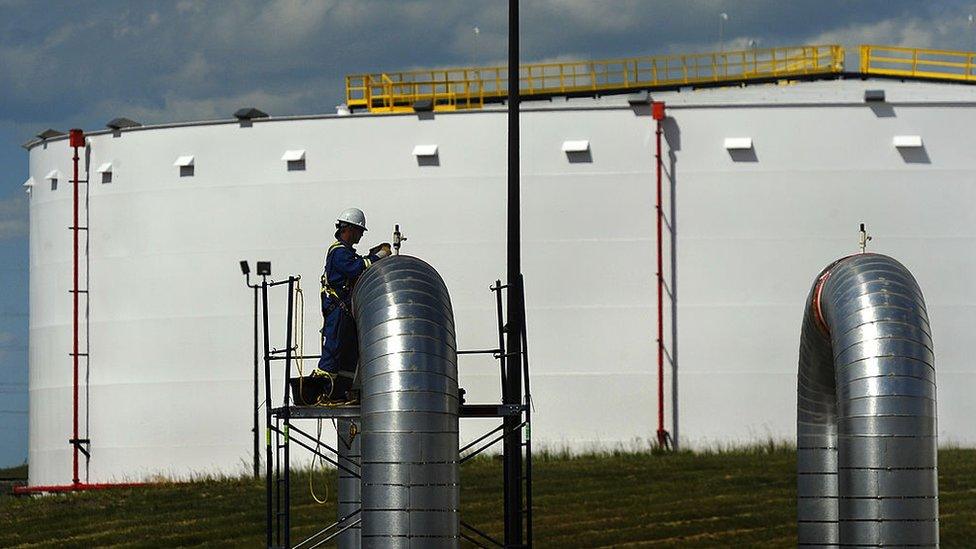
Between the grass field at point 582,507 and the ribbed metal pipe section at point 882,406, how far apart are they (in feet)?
26.3

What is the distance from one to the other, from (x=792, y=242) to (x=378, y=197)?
26.7 feet

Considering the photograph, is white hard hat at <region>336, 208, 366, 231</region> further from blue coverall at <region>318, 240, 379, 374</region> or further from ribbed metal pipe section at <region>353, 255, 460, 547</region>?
ribbed metal pipe section at <region>353, 255, 460, 547</region>

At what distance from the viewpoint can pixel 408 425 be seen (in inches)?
545

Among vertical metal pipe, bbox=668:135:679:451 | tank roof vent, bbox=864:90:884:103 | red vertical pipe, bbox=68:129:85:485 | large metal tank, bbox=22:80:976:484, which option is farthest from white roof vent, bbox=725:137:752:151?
red vertical pipe, bbox=68:129:85:485

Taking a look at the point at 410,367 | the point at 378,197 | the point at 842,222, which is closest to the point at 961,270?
the point at 842,222

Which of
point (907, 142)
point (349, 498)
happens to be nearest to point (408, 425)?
point (349, 498)

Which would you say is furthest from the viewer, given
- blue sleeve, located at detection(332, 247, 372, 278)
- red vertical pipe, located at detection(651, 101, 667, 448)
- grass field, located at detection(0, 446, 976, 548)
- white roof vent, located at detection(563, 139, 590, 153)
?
white roof vent, located at detection(563, 139, 590, 153)

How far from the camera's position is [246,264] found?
32.9 m

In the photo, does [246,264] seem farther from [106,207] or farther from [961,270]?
[961,270]

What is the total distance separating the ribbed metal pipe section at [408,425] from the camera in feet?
45.4

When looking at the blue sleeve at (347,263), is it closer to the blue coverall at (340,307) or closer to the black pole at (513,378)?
the blue coverall at (340,307)

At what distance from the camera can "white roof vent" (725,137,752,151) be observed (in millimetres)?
32875

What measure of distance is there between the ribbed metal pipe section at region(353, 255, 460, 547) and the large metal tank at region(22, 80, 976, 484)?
18.4 meters

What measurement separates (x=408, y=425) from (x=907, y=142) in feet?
70.1
